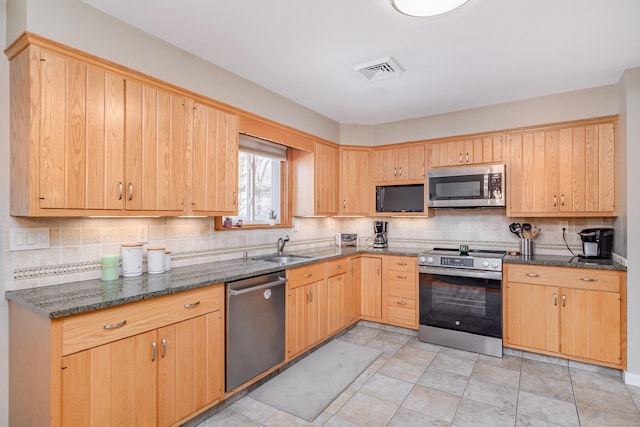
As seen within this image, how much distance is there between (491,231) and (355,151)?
1.92 metres

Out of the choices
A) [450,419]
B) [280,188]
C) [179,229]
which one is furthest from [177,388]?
[280,188]

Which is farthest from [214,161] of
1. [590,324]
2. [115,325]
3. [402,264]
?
[590,324]

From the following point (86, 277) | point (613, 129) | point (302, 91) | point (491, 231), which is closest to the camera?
point (86, 277)

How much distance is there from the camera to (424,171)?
13.2ft

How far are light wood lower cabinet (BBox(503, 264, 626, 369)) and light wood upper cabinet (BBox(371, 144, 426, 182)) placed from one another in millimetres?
1506

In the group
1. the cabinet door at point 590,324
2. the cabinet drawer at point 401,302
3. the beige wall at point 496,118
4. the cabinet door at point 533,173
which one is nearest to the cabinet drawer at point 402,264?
the cabinet drawer at point 401,302

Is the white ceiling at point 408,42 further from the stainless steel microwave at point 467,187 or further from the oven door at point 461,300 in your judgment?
the oven door at point 461,300

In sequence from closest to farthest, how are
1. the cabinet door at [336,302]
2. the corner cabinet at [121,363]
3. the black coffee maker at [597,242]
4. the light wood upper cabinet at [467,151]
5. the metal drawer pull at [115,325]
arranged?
the corner cabinet at [121,363] < the metal drawer pull at [115,325] < the black coffee maker at [597,242] < the cabinet door at [336,302] < the light wood upper cabinet at [467,151]

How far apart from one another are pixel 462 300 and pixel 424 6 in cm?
271

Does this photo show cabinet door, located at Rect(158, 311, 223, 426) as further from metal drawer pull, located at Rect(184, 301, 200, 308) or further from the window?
the window

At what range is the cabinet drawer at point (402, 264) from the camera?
148 inches

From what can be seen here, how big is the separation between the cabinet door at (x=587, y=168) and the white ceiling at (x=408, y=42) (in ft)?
1.49

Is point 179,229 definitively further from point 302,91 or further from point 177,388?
point 302,91

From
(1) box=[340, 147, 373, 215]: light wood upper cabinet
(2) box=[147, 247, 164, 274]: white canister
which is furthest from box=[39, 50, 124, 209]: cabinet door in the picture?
(1) box=[340, 147, 373, 215]: light wood upper cabinet
